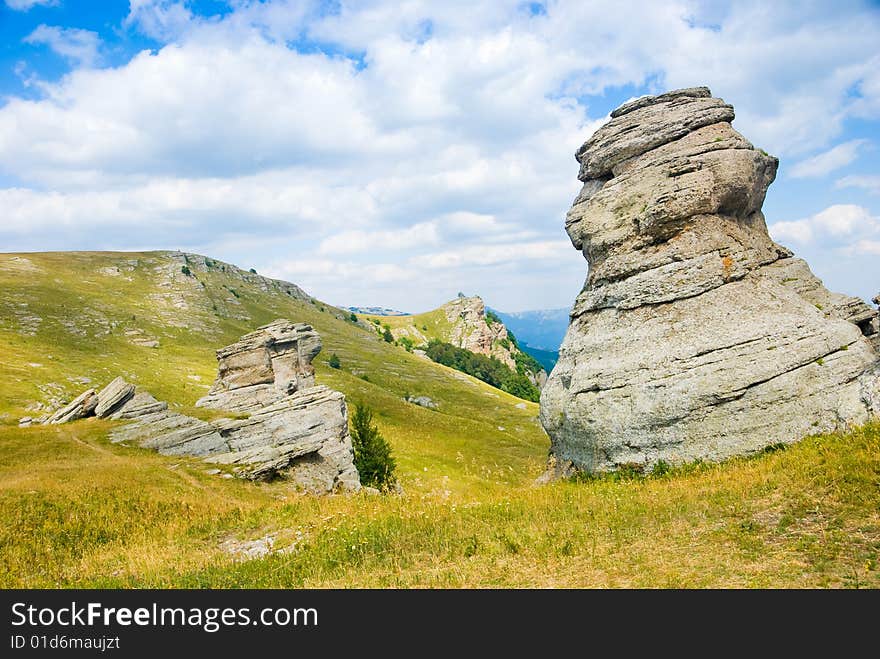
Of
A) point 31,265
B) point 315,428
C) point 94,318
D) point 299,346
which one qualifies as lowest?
point 315,428

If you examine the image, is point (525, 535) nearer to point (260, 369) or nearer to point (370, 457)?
point (370, 457)

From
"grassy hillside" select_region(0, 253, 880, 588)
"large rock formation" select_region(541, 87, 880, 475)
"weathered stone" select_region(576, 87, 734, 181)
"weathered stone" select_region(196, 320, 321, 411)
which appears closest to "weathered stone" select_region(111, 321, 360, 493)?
"grassy hillside" select_region(0, 253, 880, 588)

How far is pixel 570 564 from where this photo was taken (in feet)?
34.3

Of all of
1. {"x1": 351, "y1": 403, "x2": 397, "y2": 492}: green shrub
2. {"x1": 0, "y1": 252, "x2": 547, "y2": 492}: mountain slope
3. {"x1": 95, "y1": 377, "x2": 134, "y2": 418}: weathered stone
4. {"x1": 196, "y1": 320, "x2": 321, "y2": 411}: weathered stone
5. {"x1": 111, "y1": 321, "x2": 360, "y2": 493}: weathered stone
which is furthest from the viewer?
{"x1": 0, "y1": 252, "x2": 547, "y2": 492}: mountain slope

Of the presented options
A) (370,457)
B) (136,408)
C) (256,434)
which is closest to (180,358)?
(136,408)

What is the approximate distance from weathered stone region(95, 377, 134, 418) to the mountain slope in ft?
19.2

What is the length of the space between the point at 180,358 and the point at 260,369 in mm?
48442

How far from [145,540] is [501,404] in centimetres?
12167

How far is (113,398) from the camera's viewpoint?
50.0 m

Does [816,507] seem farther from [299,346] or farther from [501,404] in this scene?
[501,404]

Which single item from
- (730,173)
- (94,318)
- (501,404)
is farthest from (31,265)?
(730,173)

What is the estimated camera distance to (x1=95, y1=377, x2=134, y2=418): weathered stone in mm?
49188

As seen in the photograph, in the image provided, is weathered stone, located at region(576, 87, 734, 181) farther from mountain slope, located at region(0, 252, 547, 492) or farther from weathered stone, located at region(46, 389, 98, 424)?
weathered stone, located at region(46, 389, 98, 424)

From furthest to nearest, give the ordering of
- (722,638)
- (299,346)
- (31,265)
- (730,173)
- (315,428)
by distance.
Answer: (31,265) → (299,346) → (315,428) → (730,173) → (722,638)
